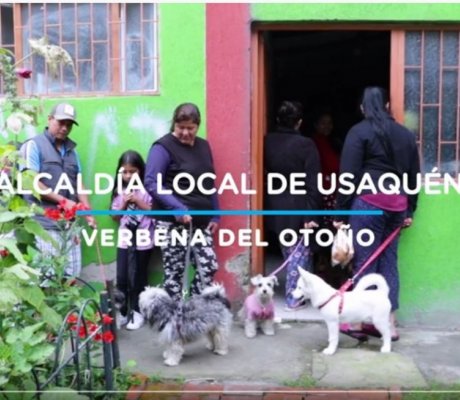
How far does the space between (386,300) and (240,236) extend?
1227 millimetres

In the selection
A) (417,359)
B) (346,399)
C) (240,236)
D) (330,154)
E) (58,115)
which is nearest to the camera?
(346,399)

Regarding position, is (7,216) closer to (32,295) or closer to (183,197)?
(32,295)

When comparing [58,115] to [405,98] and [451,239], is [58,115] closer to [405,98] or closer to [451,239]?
[405,98]

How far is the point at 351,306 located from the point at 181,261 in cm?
123

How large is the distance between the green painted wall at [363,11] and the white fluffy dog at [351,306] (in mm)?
1831

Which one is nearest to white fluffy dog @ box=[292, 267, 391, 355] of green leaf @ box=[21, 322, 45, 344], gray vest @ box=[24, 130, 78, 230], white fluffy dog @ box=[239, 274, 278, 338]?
white fluffy dog @ box=[239, 274, 278, 338]

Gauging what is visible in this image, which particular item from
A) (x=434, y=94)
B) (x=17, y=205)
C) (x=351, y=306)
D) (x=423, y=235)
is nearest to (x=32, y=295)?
(x=17, y=205)

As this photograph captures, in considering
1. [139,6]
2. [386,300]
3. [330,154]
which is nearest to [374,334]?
[386,300]

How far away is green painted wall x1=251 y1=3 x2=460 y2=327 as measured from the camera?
5.72m

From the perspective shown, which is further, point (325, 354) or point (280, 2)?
point (280, 2)

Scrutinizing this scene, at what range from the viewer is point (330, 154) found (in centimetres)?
730

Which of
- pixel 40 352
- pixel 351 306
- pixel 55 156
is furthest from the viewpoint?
pixel 55 156

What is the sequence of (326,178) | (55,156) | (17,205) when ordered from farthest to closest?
(326,178)
(55,156)
(17,205)

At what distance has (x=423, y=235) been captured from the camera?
5875 mm
